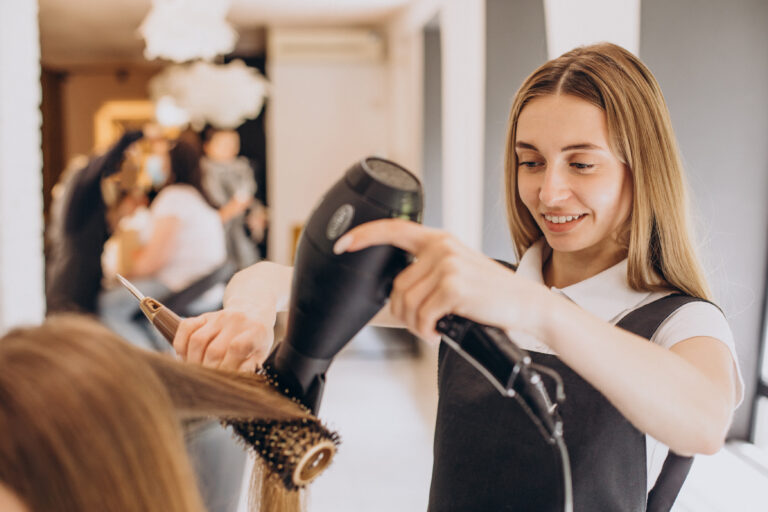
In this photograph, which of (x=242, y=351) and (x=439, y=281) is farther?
(x=242, y=351)

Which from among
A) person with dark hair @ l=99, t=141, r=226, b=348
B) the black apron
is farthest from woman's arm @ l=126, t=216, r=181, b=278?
the black apron

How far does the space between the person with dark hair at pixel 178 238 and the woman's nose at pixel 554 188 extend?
8.27 ft

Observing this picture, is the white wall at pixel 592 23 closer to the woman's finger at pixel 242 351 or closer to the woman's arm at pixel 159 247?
the woman's finger at pixel 242 351

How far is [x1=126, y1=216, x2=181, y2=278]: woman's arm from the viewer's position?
3232mm

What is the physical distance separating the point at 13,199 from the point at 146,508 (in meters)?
2.63

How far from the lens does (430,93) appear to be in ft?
17.5

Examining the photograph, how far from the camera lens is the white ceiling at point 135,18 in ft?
19.1

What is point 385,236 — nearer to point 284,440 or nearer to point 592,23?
point 284,440

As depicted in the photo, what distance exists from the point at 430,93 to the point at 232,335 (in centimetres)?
486

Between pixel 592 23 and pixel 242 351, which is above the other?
pixel 592 23

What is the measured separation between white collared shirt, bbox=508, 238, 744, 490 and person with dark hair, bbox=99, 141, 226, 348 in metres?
2.49

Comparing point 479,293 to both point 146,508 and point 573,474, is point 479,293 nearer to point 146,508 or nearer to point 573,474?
point 146,508

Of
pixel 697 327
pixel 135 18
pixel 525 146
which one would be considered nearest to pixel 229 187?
pixel 135 18

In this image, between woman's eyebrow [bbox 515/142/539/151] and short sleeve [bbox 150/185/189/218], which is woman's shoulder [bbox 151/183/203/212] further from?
woman's eyebrow [bbox 515/142/539/151]
